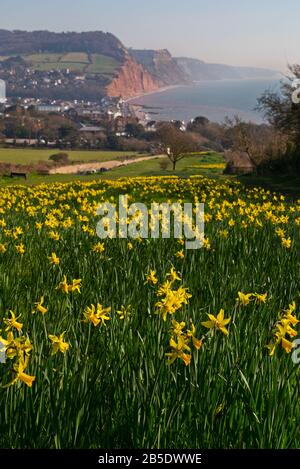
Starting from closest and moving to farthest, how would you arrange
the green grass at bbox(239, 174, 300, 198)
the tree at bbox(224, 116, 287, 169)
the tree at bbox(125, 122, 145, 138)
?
the green grass at bbox(239, 174, 300, 198)
the tree at bbox(224, 116, 287, 169)
the tree at bbox(125, 122, 145, 138)

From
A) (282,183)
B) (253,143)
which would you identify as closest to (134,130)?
(253,143)

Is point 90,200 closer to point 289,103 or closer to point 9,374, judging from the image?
point 9,374

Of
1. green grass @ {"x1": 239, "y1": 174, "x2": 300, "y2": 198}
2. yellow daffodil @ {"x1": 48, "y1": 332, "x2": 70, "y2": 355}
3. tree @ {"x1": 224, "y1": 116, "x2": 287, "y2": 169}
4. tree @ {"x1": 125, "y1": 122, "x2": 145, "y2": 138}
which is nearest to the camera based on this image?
yellow daffodil @ {"x1": 48, "y1": 332, "x2": 70, "y2": 355}

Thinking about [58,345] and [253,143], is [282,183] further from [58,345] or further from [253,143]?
[58,345]

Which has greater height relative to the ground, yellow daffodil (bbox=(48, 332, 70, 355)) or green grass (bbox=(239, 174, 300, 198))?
yellow daffodil (bbox=(48, 332, 70, 355))

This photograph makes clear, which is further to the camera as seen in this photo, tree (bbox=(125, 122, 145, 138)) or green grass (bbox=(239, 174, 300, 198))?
tree (bbox=(125, 122, 145, 138))

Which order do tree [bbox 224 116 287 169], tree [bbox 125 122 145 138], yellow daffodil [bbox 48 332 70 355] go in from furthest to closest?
tree [bbox 125 122 145 138] < tree [bbox 224 116 287 169] < yellow daffodil [bbox 48 332 70 355]

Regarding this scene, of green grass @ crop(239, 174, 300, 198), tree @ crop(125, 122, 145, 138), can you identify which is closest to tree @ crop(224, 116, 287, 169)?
green grass @ crop(239, 174, 300, 198)

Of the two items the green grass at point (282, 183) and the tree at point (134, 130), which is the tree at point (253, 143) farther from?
the tree at point (134, 130)

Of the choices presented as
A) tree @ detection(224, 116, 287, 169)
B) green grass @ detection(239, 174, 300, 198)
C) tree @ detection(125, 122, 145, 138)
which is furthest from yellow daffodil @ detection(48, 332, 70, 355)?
tree @ detection(125, 122, 145, 138)

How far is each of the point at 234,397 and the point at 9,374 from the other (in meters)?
1.25

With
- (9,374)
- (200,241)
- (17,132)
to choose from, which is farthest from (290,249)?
(17,132)

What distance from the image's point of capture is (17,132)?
132 meters

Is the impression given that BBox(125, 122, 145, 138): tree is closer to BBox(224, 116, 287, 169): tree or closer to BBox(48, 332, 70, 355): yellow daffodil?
BBox(224, 116, 287, 169): tree
